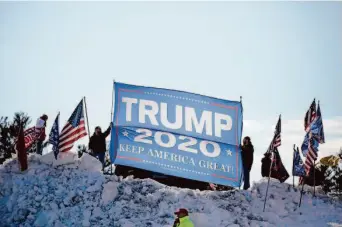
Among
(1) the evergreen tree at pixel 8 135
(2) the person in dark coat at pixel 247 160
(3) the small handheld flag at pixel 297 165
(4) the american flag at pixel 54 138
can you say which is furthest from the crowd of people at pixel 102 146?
(1) the evergreen tree at pixel 8 135

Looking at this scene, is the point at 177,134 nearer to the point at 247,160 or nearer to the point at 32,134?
the point at 247,160

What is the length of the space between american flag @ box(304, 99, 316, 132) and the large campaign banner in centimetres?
205

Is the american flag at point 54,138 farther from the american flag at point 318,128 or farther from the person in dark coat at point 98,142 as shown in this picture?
the american flag at point 318,128

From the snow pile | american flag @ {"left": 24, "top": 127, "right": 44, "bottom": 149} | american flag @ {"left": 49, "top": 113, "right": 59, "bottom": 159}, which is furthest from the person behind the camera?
american flag @ {"left": 24, "top": 127, "right": 44, "bottom": 149}

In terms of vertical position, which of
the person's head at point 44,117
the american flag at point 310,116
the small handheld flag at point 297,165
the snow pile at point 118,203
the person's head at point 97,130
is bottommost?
the snow pile at point 118,203

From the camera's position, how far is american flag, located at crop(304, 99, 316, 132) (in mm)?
12289

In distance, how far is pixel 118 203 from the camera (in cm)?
1083

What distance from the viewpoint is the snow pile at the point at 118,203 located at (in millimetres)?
10336

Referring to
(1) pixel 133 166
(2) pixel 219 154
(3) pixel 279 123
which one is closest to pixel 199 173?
(2) pixel 219 154

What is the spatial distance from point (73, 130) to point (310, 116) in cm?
722

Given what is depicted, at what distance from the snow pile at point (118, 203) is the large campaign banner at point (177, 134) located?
619mm

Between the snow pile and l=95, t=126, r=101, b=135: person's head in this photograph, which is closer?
the snow pile

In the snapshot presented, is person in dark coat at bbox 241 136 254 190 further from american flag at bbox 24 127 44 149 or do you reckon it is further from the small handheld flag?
american flag at bbox 24 127 44 149

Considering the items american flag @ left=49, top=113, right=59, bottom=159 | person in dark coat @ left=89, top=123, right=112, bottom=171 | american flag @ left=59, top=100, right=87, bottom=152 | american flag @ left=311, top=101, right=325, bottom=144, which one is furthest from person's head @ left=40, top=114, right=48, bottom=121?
american flag @ left=311, top=101, right=325, bottom=144
